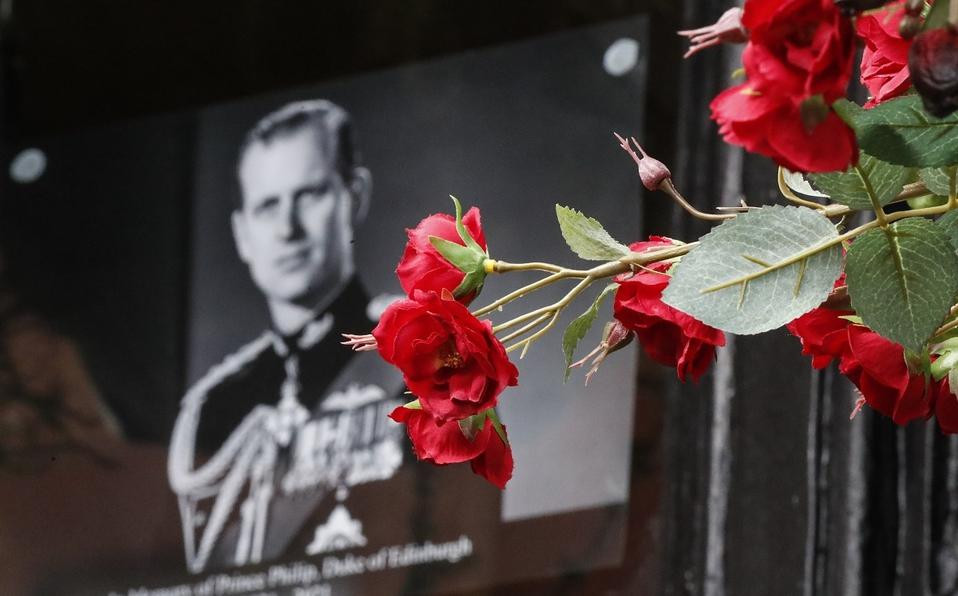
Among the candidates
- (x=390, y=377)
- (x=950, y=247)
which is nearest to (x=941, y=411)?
(x=950, y=247)

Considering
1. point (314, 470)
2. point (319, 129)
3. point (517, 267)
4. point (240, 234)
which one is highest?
point (319, 129)

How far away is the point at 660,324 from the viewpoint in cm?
38

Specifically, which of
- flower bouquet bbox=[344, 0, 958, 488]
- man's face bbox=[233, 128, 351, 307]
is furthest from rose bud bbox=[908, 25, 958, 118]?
man's face bbox=[233, 128, 351, 307]

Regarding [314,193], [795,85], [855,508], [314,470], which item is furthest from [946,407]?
[314,193]

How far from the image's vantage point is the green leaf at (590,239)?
15.8 inches

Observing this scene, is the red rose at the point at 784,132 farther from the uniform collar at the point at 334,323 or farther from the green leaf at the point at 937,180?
the uniform collar at the point at 334,323

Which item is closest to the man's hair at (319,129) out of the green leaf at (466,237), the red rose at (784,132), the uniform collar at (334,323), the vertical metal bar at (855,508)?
the uniform collar at (334,323)

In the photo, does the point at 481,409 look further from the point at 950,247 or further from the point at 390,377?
the point at 390,377

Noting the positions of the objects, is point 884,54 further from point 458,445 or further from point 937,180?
point 458,445

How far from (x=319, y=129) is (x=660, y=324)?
3.55ft

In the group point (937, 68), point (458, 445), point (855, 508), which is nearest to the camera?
point (937, 68)

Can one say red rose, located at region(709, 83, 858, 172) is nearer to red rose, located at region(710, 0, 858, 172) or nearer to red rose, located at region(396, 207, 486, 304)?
red rose, located at region(710, 0, 858, 172)

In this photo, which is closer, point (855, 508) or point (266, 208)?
point (855, 508)

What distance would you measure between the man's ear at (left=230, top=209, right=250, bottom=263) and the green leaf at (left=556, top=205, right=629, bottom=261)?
1.04 meters
